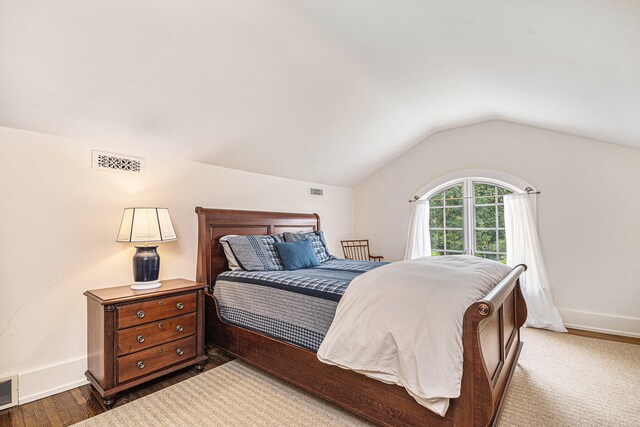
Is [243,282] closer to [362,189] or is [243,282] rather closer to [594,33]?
[594,33]

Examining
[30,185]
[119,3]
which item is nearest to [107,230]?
[30,185]

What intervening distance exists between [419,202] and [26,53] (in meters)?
4.45

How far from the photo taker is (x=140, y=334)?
224 cm

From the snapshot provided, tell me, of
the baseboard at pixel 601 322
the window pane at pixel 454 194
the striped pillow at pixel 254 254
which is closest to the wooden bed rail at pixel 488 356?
the baseboard at pixel 601 322

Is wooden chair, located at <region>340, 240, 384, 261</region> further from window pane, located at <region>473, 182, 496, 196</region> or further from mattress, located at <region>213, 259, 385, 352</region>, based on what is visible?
mattress, located at <region>213, 259, 385, 352</region>

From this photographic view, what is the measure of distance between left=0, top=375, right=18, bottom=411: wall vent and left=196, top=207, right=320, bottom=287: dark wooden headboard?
141cm

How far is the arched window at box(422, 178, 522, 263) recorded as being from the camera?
4.27 m

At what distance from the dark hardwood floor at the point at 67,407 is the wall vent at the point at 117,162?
170cm

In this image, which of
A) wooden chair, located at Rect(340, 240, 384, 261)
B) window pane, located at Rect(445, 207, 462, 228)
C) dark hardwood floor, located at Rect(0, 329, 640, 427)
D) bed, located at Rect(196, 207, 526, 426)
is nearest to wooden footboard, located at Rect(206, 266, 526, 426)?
bed, located at Rect(196, 207, 526, 426)

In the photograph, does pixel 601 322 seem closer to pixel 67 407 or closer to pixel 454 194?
pixel 454 194

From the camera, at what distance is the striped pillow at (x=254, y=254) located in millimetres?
2979

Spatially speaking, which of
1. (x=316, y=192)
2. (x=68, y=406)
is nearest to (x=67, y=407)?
(x=68, y=406)

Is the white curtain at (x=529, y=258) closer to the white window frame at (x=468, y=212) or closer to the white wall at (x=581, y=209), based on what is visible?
the white wall at (x=581, y=209)

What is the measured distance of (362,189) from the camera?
5469 millimetres
